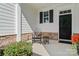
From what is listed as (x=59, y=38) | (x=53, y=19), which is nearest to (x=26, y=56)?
(x=59, y=38)

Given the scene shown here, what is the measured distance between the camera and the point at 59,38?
13.9 meters

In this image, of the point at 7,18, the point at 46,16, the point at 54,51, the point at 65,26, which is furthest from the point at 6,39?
the point at 46,16

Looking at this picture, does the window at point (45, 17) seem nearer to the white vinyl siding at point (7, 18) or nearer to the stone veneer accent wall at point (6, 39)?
the white vinyl siding at point (7, 18)

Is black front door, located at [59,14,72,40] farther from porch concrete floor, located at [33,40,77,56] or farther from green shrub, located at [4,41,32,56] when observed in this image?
green shrub, located at [4,41,32,56]

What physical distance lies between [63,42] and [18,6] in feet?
16.8

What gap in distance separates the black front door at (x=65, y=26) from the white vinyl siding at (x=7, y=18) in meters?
4.79

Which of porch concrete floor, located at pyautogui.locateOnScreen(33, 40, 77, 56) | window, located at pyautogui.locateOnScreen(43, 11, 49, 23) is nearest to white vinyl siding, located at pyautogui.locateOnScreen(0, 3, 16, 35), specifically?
porch concrete floor, located at pyautogui.locateOnScreen(33, 40, 77, 56)

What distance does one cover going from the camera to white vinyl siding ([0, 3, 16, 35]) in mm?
8622

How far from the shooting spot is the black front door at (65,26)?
1298 cm

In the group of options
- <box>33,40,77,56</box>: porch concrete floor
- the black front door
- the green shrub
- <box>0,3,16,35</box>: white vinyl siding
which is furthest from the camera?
the black front door

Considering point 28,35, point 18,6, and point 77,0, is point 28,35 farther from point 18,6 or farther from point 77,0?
point 77,0

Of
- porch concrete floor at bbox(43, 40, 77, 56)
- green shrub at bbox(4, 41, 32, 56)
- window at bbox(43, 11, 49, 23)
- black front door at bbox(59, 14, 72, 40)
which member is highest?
window at bbox(43, 11, 49, 23)

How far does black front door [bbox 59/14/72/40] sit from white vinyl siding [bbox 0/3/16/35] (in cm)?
479

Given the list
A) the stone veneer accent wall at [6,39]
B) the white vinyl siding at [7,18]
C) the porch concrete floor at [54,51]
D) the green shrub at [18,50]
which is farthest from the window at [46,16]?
the green shrub at [18,50]
